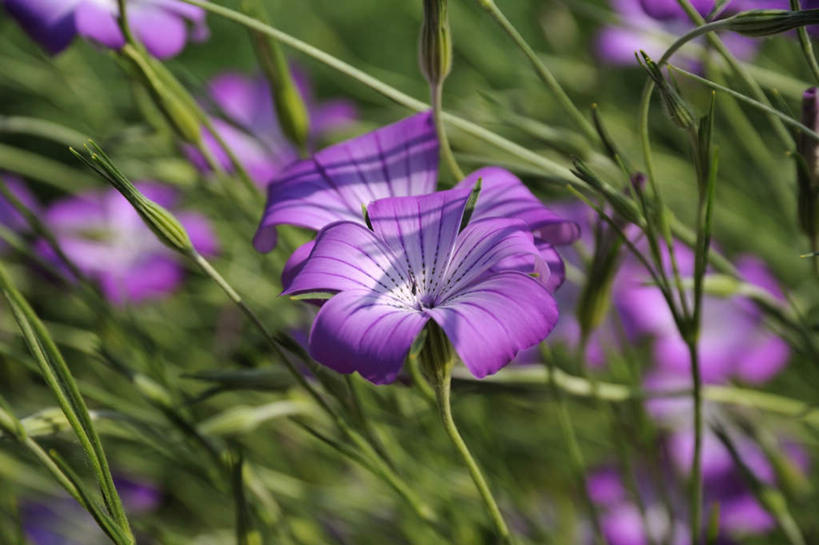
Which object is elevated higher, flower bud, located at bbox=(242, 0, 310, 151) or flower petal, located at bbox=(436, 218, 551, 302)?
flower bud, located at bbox=(242, 0, 310, 151)

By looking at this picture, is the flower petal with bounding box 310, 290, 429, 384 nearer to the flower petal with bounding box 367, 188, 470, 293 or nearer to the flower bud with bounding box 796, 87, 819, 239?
the flower petal with bounding box 367, 188, 470, 293

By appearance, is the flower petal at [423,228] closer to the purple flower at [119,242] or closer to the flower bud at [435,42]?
the flower bud at [435,42]

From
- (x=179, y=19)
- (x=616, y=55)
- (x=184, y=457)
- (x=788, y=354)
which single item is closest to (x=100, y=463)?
(x=184, y=457)

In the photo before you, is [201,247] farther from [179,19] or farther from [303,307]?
[179,19]

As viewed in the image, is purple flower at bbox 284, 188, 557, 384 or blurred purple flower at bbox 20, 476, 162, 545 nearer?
purple flower at bbox 284, 188, 557, 384

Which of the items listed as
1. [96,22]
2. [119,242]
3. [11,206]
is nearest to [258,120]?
[119,242]

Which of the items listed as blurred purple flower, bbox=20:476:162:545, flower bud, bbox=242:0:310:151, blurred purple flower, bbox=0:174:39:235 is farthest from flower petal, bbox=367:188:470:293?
blurred purple flower, bbox=0:174:39:235
